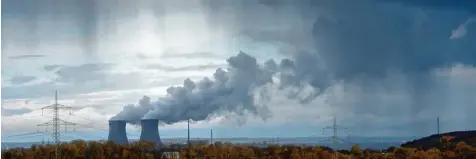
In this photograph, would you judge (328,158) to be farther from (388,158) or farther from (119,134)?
(119,134)

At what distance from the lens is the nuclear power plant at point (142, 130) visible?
694 inches

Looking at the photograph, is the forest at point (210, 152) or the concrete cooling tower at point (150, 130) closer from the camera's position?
the forest at point (210, 152)

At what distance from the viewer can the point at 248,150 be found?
13180 mm

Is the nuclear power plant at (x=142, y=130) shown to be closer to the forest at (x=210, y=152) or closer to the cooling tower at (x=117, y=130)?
the cooling tower at (x=117, y=130)

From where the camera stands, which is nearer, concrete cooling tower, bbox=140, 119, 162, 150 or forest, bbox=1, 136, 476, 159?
forest, bbox=1, 136, 476, 159

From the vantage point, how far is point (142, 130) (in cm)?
1794

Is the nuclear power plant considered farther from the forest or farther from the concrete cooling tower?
the forest

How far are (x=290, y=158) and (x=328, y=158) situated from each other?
0.80 metres

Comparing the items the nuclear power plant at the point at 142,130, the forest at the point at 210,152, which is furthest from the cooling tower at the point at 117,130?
the forest at the point at 210,152

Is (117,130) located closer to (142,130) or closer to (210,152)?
(142,130)

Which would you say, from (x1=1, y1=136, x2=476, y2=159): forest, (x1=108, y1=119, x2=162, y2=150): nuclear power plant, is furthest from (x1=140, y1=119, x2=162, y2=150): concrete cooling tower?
(x1=1, y1=136, x2=476, y2=159): forest

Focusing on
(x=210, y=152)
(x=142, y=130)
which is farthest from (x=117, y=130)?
(x=210, y=152)

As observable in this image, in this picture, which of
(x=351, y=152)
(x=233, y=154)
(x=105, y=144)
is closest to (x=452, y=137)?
(x=351, y=152)

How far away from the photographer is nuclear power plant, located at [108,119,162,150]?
17625 millimetres
